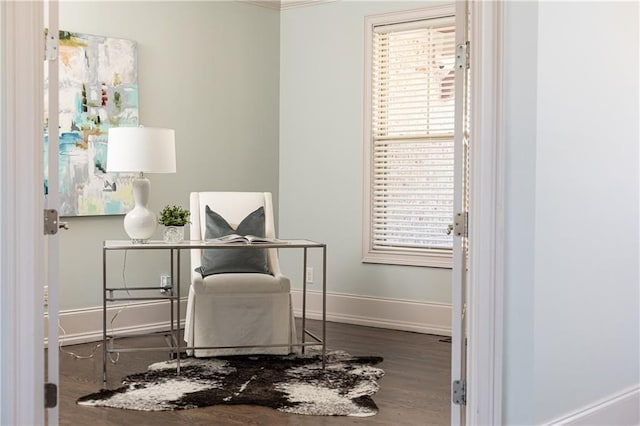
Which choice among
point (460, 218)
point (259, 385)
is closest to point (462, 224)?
point (460, 218)

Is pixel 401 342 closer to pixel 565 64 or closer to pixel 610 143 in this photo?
pixel 610 143

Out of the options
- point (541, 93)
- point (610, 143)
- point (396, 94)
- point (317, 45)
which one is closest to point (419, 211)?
point (396, 94)

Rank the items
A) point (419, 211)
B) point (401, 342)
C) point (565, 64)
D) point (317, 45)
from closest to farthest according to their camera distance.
Result: point (565, 64) < point (401, 342) < point (419, 211) < point (317, 45)

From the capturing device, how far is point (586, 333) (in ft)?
11.5

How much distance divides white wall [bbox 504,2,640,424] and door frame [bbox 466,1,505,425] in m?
0.05

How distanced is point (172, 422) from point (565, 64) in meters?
2.18

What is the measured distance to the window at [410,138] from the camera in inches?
239

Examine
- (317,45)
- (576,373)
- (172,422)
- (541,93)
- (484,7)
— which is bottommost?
(172,422)

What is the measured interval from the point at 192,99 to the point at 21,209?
12.4 ft

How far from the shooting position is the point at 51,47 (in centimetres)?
269

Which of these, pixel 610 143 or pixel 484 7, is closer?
pixel 484 7

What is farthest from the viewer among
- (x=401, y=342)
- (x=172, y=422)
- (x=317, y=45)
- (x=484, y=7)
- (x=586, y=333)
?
(x=317, y=45)

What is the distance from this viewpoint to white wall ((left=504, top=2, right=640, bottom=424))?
10.1ft

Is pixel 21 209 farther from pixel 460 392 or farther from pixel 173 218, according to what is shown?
pixel 173 218
